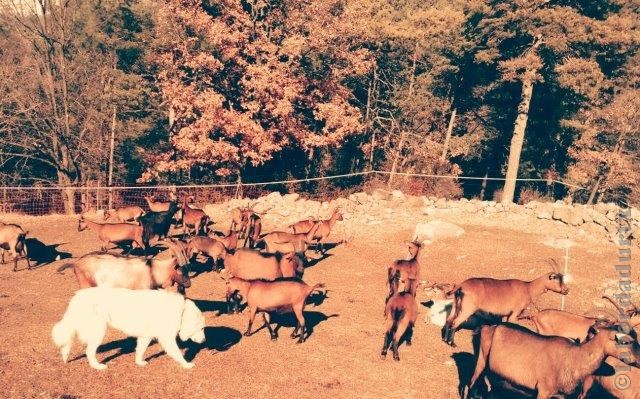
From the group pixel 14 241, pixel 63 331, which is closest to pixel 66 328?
pixel 63 331

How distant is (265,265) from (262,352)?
328 centimetres

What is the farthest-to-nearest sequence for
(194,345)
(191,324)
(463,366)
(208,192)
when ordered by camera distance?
(208,192) < (194,345) < (463,366) < (191,324)

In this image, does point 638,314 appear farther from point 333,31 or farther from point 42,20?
point 42,20

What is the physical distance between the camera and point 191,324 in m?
9.12

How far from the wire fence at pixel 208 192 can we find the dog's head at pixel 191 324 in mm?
15755

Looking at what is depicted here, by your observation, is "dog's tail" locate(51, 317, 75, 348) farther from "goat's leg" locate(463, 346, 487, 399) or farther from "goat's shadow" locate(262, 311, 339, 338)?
"goat's leg" locate(463, 346, 487, 399)

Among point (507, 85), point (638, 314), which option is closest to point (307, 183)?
point (507, 85)

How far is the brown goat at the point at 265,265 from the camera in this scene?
519 inches

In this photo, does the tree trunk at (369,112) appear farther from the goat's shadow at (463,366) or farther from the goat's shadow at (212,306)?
the goat's shadow at (463,366)

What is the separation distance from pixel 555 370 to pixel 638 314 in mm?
3880

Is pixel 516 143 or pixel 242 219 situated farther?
pixel 516 143

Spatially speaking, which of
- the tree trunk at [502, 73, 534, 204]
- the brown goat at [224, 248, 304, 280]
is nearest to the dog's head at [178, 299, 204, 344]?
the brown goat at [224, 248, 304, 280]

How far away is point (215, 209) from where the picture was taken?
2538 cm

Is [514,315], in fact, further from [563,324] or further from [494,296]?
[563,324]
